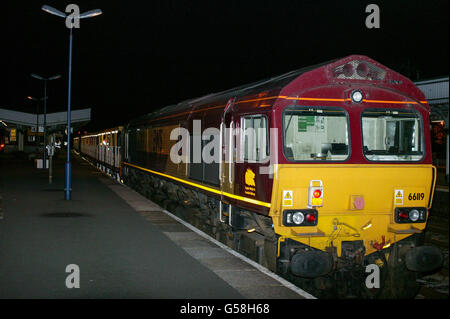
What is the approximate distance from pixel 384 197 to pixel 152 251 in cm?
399

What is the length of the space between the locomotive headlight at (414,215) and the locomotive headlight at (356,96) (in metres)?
1.98

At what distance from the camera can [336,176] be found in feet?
26.8

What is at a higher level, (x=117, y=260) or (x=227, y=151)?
(x=227, y=151)

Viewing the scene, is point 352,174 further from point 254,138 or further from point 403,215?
point 254,138

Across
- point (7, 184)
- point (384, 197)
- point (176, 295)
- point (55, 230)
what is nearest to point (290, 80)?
point (384, 197)

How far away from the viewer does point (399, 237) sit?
856cm

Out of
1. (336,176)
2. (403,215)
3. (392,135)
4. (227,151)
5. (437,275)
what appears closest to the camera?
(336,176)

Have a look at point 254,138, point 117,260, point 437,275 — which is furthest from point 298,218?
point 437,275

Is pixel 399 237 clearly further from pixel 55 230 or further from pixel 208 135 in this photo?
pixel 55 230

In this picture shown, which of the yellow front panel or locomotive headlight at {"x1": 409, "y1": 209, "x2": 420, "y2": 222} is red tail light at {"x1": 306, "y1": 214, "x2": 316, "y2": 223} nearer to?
the yellow front panel

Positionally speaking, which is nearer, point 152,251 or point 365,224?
point 365,224

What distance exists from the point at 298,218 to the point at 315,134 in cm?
134

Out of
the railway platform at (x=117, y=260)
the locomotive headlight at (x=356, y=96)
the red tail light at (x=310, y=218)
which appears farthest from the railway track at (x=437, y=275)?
the locomotive headlight at (x=356, y=96)
